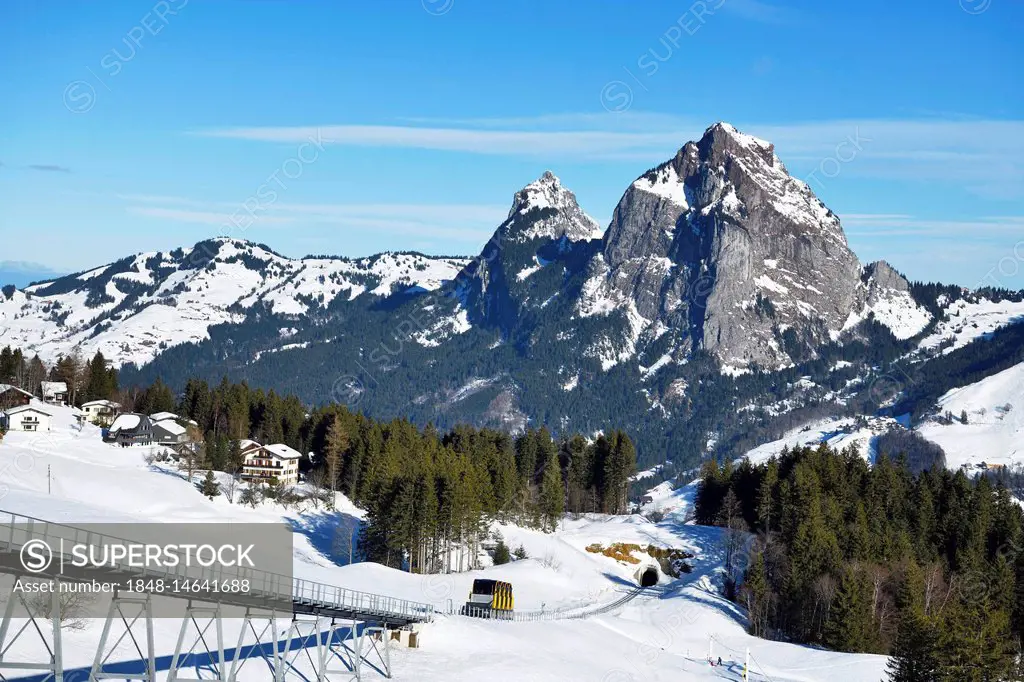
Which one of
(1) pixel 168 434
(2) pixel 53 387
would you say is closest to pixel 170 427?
(1) pixel 168 434

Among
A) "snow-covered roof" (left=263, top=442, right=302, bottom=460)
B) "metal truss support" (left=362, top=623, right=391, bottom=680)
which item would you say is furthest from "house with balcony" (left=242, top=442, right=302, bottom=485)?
"metal truss support" (left=362, top=623, right=391, bottom=680)

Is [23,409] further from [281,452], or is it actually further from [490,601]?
[490,601]

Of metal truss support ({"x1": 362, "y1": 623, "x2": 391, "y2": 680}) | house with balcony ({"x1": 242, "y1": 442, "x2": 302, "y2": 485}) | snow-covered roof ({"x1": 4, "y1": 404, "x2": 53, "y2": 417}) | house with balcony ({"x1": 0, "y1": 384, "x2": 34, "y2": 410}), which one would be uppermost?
house with balcony ({"x1": 0, "y1": 384, "x2": 34, "y2": 410})

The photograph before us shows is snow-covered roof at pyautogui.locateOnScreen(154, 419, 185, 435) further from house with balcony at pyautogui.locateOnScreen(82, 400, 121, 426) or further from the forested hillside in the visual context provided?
the forested hillside

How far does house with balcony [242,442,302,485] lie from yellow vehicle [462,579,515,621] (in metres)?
53.5

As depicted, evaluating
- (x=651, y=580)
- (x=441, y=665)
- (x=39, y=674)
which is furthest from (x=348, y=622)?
(x=651, y=580)

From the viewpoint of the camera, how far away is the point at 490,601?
87438mm

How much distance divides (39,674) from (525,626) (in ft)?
122

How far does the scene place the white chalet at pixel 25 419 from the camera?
140000 mm

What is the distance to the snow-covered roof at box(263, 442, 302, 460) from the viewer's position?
139875 millimetres

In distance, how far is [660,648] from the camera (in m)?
88.4

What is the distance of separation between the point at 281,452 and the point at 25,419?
108ft

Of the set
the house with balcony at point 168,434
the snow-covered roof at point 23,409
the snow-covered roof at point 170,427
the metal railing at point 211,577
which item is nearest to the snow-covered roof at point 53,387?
the snow-covered roof at point 23,409

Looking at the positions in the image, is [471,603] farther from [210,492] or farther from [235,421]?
[235,421]
